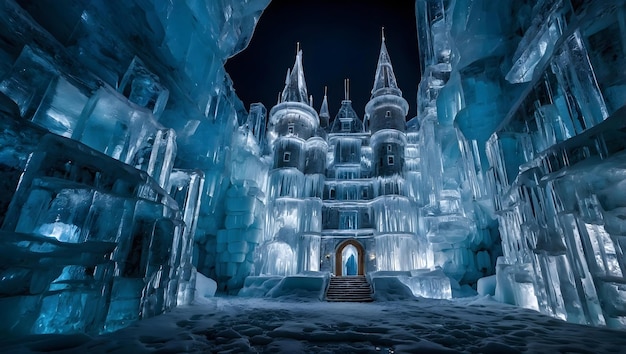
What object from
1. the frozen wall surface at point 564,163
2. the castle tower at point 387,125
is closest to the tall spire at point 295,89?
the castle tower at point 387,125

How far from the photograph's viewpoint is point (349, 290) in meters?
14.9

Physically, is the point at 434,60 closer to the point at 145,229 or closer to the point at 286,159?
the point at 286,159

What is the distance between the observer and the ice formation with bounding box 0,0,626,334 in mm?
4012

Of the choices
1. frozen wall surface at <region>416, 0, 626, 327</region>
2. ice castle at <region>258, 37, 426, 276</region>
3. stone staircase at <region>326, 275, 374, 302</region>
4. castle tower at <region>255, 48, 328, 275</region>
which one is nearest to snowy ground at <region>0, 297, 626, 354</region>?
frozen wall surface at <region>416, 0, 626, 327</region>

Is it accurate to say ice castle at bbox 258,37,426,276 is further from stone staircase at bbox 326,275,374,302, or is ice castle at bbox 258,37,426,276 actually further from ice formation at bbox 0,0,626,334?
stone staircase at bbox 326,275,374,302

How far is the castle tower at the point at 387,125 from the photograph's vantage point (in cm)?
2594

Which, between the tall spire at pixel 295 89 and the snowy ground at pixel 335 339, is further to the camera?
the tall spire at pixel 295 89

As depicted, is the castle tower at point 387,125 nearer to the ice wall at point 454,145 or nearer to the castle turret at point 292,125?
the ice wall at point 454,145

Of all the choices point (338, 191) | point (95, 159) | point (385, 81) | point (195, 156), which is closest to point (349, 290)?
point (195, 156)

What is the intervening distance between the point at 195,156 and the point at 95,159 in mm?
11798

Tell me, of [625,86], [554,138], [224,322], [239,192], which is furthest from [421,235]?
[224,322]

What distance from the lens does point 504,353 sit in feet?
10.3

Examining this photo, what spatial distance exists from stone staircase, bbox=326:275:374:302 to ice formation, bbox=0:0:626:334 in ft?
3.59

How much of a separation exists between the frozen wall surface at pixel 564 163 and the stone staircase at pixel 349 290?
266 inches
